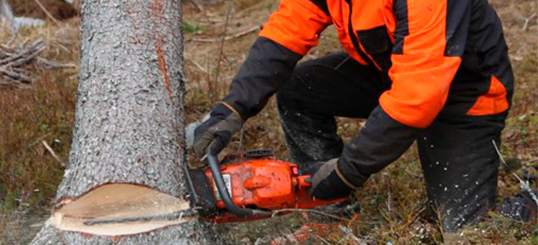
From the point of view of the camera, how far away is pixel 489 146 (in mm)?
3180

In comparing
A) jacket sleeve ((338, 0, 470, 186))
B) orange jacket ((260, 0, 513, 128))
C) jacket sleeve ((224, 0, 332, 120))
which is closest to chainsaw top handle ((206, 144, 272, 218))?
jacket sleeve ((224, 0, 332, 120))

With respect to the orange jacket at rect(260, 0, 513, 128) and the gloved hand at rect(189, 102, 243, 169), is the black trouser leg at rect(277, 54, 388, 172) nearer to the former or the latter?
the orange jacket at rect(260, 0, 513, 128)

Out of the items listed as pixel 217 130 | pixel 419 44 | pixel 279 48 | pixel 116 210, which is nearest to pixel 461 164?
pixel 419 44

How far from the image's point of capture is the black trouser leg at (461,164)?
124 inches

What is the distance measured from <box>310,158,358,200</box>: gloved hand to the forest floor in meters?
0.16

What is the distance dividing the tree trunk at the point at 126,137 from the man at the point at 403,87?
24 centimetres

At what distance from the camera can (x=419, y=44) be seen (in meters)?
2.65

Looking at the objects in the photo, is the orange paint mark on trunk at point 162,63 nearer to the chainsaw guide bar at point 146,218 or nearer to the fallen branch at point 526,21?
the chainsaw guide bar at point 146,218

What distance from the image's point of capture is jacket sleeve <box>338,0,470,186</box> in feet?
8.68

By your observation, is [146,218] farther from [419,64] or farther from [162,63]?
[419,64]

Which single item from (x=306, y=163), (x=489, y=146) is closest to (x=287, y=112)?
(x=306, y=163)

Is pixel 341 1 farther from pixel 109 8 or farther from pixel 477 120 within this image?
pixel 109 8

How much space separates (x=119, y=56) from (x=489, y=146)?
175 centimetres

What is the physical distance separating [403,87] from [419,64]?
0.11 metres
